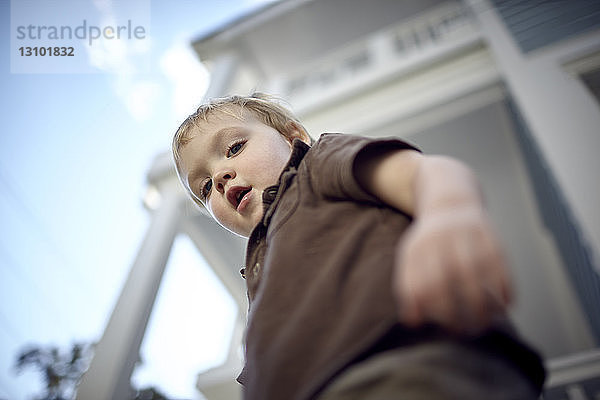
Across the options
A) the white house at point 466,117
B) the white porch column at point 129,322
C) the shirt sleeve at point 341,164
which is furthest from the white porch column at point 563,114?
the white porch column at point 129,322

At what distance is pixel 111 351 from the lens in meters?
1.48

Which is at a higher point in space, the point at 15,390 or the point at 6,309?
the point at 6,309

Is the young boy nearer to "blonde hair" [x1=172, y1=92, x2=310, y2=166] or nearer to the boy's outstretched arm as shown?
the boy's outstretched arm

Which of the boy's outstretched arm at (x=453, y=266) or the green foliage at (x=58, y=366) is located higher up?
the boy's outstretched arm at (x=453, y=266)

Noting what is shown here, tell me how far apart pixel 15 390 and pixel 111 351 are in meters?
2.79

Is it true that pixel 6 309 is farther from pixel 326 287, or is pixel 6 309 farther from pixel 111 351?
pixel 326 287

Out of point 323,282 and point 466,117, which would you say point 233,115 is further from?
point 466,117

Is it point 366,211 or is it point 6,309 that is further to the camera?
point 6,309

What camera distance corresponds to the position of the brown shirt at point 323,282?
314mm

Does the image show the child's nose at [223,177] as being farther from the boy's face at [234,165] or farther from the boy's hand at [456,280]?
the boy's hand at [456,280]

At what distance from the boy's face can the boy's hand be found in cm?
35

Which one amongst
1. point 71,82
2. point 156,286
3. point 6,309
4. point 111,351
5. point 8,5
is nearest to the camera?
point 111,351

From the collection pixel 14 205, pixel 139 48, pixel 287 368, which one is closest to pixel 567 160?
pixel 287 368

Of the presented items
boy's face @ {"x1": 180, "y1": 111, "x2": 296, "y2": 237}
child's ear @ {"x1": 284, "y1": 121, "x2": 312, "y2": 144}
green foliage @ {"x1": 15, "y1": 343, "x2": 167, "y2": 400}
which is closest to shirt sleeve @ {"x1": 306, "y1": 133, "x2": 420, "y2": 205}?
boy's face @ {"x1": 180, "y1": 111, "x2": 296, "y2": 237}
